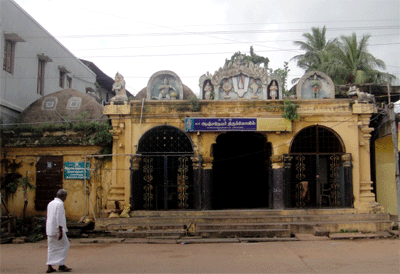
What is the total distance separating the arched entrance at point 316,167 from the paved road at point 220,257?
237cm

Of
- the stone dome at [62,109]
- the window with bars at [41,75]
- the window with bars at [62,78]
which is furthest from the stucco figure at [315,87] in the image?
the window with bars at [62,78]

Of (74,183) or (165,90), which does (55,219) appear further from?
(165,90)

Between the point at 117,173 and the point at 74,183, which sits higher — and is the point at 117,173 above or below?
above

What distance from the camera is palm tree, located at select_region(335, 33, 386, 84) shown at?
76.9 ft

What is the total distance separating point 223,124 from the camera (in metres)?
12.2

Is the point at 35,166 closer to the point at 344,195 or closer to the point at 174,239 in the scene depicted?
the point at 174,239

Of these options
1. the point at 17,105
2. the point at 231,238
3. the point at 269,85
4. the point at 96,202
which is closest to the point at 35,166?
the point at 96,202

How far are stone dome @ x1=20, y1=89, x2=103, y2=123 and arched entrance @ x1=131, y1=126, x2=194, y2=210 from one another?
9.20 feet

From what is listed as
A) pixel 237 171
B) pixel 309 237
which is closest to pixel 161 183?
pixel 309 237

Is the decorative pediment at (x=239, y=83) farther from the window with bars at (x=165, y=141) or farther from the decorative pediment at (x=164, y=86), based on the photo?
the window with bars at (x=165, y=141)

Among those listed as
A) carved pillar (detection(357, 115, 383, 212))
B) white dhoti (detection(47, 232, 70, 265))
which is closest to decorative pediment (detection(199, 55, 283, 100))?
carved pillar (detection(357, 115, 383, 212))

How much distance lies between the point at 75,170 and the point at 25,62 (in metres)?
6.23

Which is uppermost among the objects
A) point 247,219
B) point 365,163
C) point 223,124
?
point 223,124

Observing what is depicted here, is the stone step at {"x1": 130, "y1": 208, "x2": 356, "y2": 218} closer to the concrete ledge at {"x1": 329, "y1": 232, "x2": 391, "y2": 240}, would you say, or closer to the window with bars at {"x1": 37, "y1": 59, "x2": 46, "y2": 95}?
the concrete ledge at {"x1": 329, "y1": 232, "x2": 391, "y2": 240}
